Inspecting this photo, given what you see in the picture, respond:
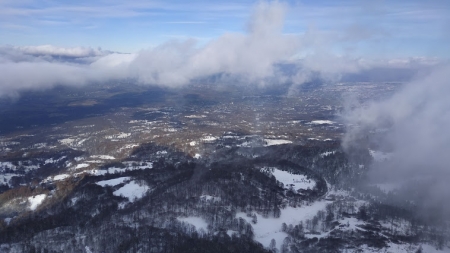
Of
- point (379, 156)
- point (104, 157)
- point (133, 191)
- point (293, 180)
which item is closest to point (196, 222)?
point (133, 191)

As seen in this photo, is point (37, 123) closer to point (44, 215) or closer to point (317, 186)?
point (44, 215)

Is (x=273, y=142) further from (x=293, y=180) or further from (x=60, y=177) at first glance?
(x=60, y=177)

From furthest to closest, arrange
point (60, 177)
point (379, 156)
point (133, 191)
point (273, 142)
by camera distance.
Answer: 1. point (273, 142)
2. point (379, 156)
3. point (60, 177)
4. point (133, 191)

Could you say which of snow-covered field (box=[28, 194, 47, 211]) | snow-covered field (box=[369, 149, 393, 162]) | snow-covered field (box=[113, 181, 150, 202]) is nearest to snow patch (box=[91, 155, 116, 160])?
snow-covered field (box=[113, 181, 150, 202])

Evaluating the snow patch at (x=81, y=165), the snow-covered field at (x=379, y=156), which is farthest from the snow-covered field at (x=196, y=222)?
the snow-covered field at (x=379, y=156)

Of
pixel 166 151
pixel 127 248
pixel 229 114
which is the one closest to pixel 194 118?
pixel 229 114

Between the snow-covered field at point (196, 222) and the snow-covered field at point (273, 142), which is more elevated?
the snow-covered field at point (273, 142)

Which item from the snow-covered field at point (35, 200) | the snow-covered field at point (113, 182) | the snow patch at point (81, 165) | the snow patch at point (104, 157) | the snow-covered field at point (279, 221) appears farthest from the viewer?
the snow patch at point (104, 157)

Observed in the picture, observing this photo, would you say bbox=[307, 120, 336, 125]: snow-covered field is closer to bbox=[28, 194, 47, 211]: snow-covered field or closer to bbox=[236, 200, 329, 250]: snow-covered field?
bbox=[236, 200, 329, 250]: snow-covered field

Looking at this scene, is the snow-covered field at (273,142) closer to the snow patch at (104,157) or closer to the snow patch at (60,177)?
the snow patch at (104,157)

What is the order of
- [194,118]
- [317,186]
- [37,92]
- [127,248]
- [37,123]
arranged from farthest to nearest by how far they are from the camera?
[37,92] < [194,118] < [37,123] < [317,186] < [127,248]

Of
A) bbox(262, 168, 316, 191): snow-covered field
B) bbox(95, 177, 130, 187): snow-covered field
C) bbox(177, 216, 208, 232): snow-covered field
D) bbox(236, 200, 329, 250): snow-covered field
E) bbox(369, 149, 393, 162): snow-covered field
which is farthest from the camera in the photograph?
bbox(369, 149, 393, 162): snow-covered field
